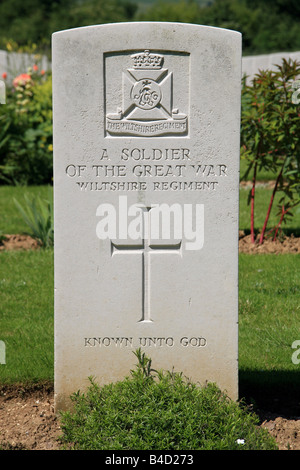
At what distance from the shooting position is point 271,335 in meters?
4.77

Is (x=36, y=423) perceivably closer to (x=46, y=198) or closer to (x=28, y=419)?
(x=28, y=419)

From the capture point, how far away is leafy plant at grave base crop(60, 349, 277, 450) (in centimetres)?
326

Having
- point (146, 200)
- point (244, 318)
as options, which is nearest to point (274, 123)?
point (244, 318)

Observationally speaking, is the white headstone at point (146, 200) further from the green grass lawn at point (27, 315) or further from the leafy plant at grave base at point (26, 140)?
the leafy plant at grave base at point (26, 140)

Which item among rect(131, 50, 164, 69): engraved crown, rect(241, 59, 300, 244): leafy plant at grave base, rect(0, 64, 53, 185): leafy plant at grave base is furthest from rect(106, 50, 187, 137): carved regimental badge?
rect(0, 64, 53, 185): leafy plant at grave base

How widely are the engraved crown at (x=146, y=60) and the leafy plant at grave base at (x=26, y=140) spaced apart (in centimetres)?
688

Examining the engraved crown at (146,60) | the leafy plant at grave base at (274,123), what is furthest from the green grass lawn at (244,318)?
the engraved crown at (146,60)

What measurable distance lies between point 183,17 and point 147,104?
40764mm

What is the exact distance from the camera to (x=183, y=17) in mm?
42156

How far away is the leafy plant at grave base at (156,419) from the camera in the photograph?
3264mm

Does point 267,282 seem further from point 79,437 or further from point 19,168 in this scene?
point 19,168

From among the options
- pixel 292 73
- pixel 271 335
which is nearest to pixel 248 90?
pixel 292 73

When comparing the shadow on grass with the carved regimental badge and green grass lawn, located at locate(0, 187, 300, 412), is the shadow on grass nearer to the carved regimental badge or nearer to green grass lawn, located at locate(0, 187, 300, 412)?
green grass lawn, located at locate(0, 187, 300, 412)

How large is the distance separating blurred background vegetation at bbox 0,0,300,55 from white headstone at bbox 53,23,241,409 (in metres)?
26.3
